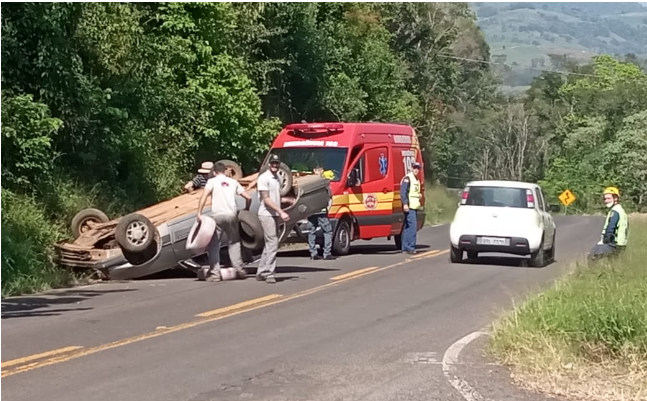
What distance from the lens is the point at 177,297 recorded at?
14828mm

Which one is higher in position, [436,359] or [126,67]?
[126,67]

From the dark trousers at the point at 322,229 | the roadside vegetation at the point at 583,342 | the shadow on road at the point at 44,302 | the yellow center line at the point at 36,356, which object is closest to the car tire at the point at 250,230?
the shadow on road at the point at 44,302

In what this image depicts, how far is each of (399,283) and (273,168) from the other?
272 centimetres

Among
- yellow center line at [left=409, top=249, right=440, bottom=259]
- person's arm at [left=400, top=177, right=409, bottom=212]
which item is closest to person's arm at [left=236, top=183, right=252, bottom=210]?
yellow center line at [left=409, top=249, right=440, bottom=259]

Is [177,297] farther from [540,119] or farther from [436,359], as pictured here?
[540,119]

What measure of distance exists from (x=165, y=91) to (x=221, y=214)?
822cm

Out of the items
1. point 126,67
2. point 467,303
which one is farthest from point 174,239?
point 126,67

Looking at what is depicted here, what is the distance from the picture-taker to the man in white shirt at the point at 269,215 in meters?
16.5

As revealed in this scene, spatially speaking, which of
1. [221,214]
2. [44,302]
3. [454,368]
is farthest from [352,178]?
[454,368]

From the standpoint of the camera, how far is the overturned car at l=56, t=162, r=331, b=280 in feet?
54.7

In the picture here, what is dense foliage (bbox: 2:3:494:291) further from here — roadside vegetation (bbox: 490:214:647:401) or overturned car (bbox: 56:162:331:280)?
roadside vegetation (bbox: 490:214:647:401)

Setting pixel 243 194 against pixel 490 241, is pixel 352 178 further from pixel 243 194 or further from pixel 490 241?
pixel 243 194

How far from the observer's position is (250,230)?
17.5 meters

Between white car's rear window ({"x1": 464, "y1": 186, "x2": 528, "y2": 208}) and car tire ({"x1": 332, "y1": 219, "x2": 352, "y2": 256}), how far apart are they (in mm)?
2854
